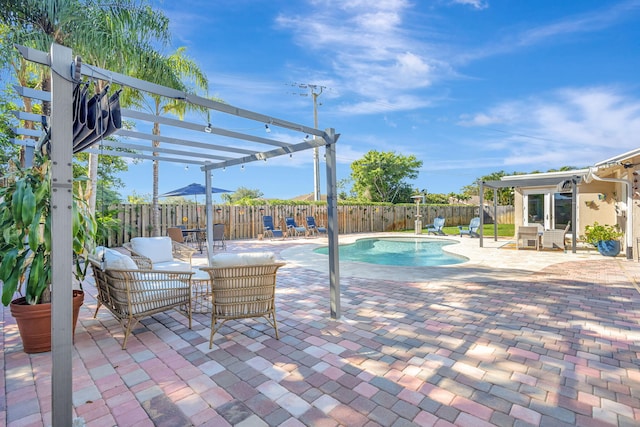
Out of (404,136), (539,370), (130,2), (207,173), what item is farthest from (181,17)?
(404,136)

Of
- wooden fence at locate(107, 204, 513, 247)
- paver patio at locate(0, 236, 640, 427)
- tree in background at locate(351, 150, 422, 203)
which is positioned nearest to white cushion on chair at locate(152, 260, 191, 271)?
paver patio at locate(0, 236, 640, 427)

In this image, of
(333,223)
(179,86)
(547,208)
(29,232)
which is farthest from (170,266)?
(547,208)

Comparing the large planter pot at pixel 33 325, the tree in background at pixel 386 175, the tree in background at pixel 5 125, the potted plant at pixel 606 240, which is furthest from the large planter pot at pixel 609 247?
the tree in background at pixel 386 175

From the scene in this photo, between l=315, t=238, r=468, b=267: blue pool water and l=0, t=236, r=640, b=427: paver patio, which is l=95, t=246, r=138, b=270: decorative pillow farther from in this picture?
l=315, t=238, r=468, b=267: blue pool water

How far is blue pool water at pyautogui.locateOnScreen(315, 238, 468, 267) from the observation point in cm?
938

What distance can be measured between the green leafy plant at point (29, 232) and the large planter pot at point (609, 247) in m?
11.4

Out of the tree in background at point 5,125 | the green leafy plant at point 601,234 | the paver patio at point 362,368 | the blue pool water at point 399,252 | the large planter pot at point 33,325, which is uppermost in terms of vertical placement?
the tree in background at point 5,125

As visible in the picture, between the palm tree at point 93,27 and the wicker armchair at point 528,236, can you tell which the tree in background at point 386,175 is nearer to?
the wicker armchair at point 528,236

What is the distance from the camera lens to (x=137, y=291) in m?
3.04

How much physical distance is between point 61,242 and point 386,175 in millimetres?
26676

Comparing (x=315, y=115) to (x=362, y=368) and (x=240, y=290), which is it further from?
(x=362, y=368)

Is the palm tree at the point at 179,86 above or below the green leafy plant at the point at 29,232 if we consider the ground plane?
above

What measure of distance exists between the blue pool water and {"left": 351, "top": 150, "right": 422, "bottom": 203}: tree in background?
13.5 meters

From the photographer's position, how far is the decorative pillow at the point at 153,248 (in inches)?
198
